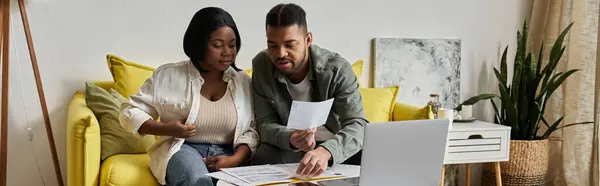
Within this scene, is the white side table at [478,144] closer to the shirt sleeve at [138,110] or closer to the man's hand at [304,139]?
the man's hand at [304,139]

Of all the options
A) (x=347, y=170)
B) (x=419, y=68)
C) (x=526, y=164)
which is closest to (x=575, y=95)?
(x=526, y=164)

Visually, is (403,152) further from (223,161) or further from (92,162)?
(92,162)

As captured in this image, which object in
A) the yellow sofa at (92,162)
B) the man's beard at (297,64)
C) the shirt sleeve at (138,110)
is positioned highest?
the man's beard at (297,64)

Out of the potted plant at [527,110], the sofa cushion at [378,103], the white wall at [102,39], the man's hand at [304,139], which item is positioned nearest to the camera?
the man's hand at [304,139]

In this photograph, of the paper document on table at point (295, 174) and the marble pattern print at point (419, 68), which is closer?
the paper document on table at point (295, 174)

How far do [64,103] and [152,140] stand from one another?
0.52 metres

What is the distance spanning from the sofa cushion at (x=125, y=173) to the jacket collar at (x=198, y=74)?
37 cm

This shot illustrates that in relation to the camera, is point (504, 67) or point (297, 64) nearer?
point (297, 64)

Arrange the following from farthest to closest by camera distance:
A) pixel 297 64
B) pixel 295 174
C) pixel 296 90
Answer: pixel 296 90, pixel 297 64, pixel 295 174

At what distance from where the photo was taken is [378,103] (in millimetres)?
2947

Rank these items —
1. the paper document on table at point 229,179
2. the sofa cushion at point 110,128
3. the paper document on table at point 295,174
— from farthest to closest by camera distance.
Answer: the sofa cushion at point 110,128, the paper document on table at point 295,174, the paper document on table at point 229,179

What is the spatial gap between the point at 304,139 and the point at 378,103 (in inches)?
43.0

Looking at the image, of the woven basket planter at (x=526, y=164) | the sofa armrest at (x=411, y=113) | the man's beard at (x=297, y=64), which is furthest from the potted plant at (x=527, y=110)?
the man's beard at (x=297, y=64)

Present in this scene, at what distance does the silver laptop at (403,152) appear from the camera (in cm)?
161
